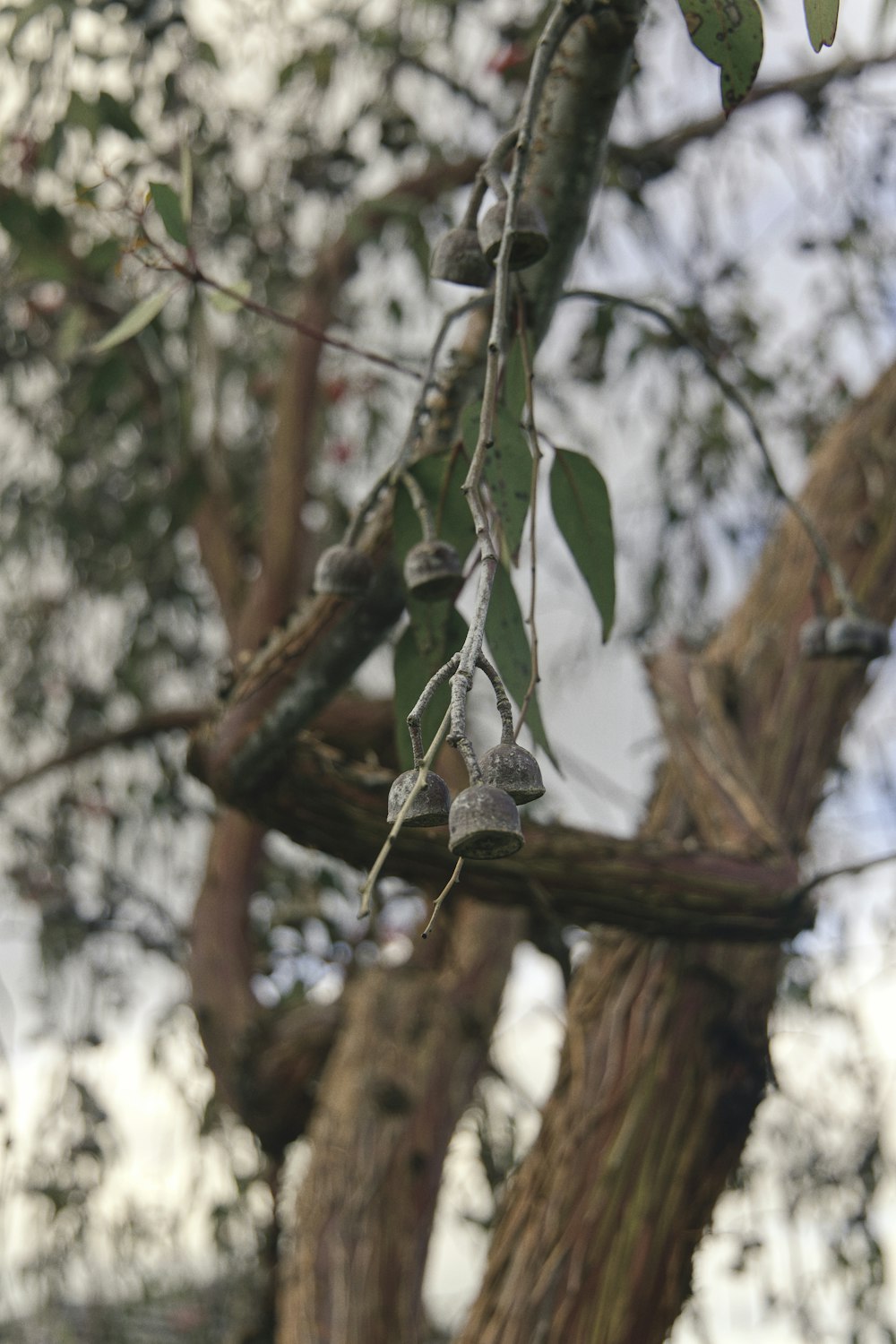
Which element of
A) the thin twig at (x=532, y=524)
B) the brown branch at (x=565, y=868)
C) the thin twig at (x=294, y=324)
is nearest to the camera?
the thin twig at (x=532, y=524)

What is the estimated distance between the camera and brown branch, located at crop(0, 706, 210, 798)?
118 inches

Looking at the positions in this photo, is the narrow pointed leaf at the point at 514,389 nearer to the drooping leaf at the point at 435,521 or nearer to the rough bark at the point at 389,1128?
the drooping leaf at the point at 435,521

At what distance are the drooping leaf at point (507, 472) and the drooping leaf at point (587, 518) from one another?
98 millimetres

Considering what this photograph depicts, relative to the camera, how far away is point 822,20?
0.80 m

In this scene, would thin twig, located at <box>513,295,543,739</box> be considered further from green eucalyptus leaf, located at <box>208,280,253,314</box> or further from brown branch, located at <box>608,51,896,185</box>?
brown branch, located at <box>608,51,896,185</box>

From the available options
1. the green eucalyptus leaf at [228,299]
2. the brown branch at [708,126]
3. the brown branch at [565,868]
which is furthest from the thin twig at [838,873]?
the brown branch at [708,126]

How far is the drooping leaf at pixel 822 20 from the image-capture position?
80 cm

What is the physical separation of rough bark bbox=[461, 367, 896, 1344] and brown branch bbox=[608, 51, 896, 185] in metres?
0.82

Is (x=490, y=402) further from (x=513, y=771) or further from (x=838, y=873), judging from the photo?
(x=838, y=873)

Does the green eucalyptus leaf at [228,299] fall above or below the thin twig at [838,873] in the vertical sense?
above

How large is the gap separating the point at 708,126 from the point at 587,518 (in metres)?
2.03

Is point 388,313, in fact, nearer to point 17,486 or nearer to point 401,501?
point 17,486

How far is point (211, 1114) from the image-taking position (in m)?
3.02

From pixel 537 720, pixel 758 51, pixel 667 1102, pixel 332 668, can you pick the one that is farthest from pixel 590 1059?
pixel 758 51
